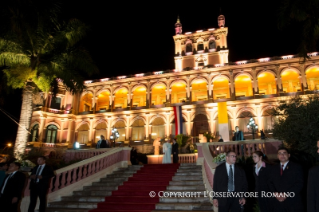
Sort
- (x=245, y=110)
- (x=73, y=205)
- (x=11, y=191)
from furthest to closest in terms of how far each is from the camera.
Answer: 1. (x=245, y=110)
2. (x=73, y=205)
3. (x=11, y=191)

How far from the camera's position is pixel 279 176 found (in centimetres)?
479

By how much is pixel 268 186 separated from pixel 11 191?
591 cm

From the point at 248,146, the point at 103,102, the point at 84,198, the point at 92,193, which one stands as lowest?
the point at 84,198

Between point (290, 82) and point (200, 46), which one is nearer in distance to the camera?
point (290, 82)

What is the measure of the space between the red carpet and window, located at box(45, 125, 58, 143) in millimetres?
25097

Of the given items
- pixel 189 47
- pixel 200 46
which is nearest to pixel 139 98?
pixel 189 47

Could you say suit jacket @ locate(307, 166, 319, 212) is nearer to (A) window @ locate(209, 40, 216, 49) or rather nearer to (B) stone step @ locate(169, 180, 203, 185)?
(B) stone step @ locate(169, 180, 203, 185)

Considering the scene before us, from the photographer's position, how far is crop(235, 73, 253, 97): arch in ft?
105

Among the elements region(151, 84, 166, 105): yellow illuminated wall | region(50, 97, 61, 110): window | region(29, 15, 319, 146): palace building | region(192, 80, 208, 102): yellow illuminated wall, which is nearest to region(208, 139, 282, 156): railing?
region(29, 15, 319, 146): palace building

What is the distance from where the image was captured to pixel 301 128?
29.0 ft

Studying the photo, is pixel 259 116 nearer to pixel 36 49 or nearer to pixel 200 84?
pixel 200 84

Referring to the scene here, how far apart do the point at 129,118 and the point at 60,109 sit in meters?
10.3

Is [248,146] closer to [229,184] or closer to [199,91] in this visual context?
[229,184]

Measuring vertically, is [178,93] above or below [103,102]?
above
